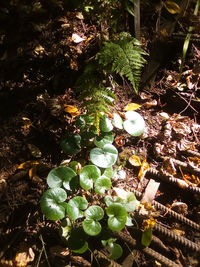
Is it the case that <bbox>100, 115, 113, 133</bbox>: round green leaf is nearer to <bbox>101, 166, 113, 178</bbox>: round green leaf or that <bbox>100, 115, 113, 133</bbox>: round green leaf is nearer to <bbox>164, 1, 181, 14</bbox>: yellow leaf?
<bbox>101, 166, 113, 178</bbox>: round green leaf

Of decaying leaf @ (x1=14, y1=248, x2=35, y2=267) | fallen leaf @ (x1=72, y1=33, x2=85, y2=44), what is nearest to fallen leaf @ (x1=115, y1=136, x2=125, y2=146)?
fallen leaf @ (x1=72, y1=33, x2=85, y2=44)

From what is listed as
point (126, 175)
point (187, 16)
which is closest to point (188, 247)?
point (126, 175)

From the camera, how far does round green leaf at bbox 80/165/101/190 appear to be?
1.93 m

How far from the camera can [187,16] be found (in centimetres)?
227

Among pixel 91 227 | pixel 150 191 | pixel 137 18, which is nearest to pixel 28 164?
pixel 91 227

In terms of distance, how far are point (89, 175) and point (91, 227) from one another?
44 centimetres

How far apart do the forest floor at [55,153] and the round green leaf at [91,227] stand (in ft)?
1.14

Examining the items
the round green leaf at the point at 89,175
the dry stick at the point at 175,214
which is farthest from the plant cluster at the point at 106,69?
the dry stick at the point at 175,214

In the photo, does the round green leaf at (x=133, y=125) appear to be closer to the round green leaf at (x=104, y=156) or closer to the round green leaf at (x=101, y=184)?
the round green leaf at (x=104, y=156)

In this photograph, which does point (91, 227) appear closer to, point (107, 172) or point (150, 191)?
point (107, 172)

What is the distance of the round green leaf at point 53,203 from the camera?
1824 millimetres

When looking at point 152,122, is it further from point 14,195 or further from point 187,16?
point 14,195

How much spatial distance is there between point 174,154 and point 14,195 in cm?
174

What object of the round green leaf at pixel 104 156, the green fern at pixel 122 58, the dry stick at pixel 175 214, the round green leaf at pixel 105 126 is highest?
the green fern at pixel 122 58
